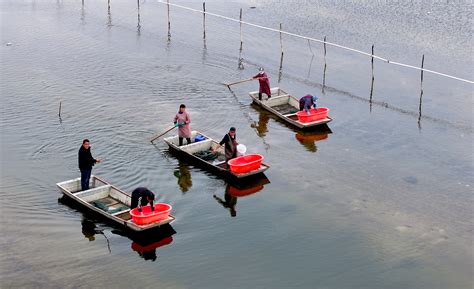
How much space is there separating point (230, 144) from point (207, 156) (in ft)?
4.90

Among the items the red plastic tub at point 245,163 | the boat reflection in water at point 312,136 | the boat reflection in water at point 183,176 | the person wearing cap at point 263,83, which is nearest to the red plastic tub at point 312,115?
the boat reflection in water at point 312,136

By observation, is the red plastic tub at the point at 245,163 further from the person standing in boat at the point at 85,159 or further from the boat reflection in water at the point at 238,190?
the person standing in boat at the point at 85,159

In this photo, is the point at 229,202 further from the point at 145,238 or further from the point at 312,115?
the point at 312,115

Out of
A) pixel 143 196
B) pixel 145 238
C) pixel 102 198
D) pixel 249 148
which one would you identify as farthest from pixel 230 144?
pixel 145 238

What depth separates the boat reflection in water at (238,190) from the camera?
20719mm

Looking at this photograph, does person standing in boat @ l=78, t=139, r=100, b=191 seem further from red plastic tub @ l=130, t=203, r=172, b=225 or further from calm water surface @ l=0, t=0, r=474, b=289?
red plastic tub @ l=130, t=203, r=172, b=225

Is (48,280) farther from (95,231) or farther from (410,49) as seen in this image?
(410,49)

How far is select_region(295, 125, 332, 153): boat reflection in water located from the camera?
81.6 ft

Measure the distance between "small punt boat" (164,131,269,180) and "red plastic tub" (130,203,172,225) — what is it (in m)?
3.60

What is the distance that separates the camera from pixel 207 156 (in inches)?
901

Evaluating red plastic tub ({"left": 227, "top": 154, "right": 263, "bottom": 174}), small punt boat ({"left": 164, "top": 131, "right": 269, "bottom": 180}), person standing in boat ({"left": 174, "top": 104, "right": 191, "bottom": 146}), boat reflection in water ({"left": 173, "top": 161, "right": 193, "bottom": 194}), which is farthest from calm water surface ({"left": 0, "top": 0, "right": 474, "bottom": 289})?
person standing in boat ({"left": 174, "top": 104, "right": 191, "bottom": 146})

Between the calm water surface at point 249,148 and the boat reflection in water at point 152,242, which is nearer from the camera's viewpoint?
the calm water surface at point 249,148

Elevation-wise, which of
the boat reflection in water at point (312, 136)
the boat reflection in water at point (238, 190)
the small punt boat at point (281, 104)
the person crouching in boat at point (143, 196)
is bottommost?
the boat reflection in water at point (238, 190)

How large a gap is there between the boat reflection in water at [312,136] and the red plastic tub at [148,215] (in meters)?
7.79
